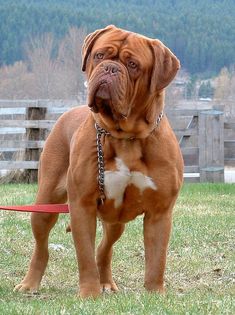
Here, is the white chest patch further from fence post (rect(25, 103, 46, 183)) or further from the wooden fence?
fence post (rect(25, 103, 46, 183))

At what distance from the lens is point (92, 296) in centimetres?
574

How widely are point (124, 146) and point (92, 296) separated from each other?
3.19ft

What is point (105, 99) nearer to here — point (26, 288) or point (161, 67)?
point (161, 67)

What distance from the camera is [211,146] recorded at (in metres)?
17.6

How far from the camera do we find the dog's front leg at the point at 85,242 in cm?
573

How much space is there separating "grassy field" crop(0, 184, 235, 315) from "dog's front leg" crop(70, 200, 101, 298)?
14cm

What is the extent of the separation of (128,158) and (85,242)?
1.97 feet

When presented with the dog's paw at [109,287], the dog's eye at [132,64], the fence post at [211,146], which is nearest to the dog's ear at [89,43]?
the dog's eye at [132,64]

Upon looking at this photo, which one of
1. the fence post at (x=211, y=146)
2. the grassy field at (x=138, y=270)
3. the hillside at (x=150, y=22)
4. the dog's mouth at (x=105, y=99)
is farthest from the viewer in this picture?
the hillside at (x=150, y=22)

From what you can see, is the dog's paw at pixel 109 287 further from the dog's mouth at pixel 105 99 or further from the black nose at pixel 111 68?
the black nose at pixel 111 68

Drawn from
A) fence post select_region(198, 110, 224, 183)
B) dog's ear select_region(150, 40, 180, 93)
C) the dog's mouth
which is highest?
dog's ear select_region(150, 40, 180, 93)

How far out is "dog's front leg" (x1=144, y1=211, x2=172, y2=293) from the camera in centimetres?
586

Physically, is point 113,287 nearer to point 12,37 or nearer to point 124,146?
point 124,146

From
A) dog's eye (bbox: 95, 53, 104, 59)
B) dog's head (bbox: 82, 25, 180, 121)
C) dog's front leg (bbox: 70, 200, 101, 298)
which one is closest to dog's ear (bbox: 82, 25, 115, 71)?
dog's head (bbox: 82, 25, 180, 121)
